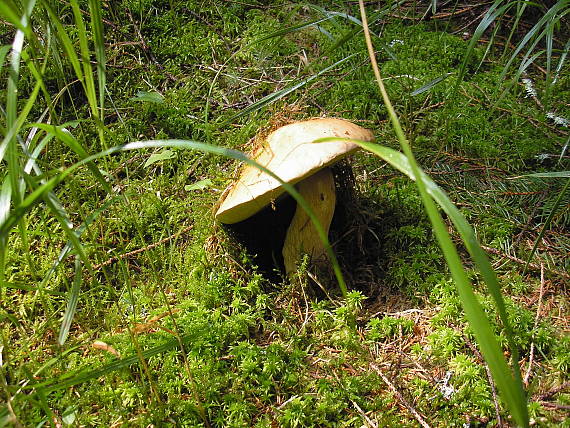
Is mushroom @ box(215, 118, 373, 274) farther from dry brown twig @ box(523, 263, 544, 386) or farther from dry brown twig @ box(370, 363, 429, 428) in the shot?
dry brown twig @ box(523, 263, 544, 386)

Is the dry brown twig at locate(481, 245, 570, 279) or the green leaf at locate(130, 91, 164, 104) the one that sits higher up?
the green leaf at locate(130, 91, 164, 104)

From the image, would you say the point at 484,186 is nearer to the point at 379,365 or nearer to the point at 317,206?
the point at 317,206

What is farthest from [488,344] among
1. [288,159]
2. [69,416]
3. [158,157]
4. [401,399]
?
[158,157]

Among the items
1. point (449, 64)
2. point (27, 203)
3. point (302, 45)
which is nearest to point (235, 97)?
point (302, 45)

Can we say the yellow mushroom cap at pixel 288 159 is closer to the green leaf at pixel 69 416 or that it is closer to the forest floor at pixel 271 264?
the forest floor at pixel 271 264

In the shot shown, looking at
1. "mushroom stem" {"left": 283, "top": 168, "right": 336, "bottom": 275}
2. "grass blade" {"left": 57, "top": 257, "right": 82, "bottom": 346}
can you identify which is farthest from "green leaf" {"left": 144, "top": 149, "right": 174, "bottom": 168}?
"grass blade" {"left": 57, "top": 257, "right": 82, "bottom": 346}

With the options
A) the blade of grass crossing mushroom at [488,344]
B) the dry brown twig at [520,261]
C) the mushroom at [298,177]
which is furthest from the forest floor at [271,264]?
the blade of grass crossing mushroom at [488,344]

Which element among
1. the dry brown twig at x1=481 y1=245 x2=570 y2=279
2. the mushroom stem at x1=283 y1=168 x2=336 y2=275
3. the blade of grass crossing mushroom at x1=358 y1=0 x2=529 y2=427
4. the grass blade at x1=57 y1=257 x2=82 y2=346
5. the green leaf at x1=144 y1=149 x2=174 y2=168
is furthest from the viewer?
the green leaf at x1=144 y1=149 x2=174 y2=168
